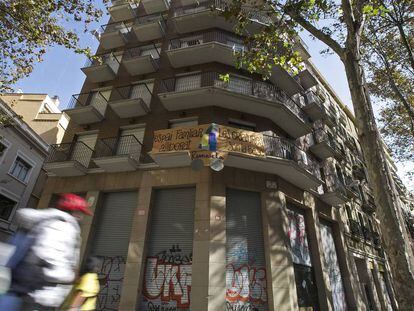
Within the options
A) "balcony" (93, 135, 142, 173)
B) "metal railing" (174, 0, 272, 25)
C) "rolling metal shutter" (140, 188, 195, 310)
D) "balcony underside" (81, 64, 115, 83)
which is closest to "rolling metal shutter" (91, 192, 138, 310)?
"rolling metal shutter" (140, 188, 195, 310)

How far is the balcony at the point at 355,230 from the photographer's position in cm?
1805

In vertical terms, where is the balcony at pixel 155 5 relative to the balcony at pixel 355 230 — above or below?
above

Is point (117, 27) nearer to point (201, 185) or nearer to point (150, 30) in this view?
point (150, 30)

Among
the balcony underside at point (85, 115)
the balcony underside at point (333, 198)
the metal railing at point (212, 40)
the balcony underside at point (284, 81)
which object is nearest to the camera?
the balcony underside at point (85, 115)

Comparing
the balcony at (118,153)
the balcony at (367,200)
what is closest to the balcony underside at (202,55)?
the balcony at (118,153)

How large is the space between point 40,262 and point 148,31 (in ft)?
58.1

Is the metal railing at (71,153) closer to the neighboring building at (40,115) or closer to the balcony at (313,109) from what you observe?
the neighboring building at (40,115)

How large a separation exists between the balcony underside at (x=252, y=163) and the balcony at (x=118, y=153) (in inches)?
58.6

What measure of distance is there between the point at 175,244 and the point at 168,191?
7.81ft

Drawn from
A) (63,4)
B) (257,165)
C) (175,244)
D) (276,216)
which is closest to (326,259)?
(276,216)

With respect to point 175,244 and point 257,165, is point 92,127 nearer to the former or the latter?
point 175,244

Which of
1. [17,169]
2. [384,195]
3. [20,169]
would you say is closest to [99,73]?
[17,169]

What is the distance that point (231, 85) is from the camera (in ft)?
46.2

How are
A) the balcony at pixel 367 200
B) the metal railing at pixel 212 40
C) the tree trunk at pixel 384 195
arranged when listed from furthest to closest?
the balcony at pixel 367 200 < the metal railing at pixel 212 40 < the tree trunk at pixel 384 195
